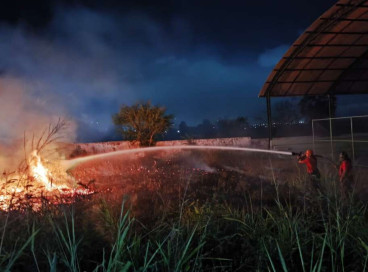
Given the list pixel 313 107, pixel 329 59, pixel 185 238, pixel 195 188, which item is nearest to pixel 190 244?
pixel 185 238

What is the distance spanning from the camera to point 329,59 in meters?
17.8

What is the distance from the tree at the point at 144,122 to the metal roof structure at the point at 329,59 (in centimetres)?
665

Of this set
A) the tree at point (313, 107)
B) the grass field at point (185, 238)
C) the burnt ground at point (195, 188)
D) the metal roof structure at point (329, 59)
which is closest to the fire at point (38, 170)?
the burnt ground at point (195, 188)

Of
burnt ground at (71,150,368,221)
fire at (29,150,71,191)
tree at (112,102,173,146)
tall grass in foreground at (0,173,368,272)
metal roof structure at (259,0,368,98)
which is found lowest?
tall grass in foreground at (0,173,368,272)

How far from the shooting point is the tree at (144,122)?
22062 millimetres

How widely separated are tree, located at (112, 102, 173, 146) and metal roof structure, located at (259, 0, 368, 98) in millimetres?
6647

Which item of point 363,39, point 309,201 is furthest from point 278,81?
point 309,201

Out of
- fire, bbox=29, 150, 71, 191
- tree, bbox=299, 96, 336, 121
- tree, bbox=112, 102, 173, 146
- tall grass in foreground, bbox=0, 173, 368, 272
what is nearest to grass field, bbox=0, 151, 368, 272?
tall grass in foreground, bbox=0, 173, 368, 272

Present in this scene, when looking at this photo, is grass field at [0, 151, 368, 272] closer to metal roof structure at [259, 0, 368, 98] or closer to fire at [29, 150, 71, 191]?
fire at [29, 150, 71, 191]

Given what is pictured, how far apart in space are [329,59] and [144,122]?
11008mm

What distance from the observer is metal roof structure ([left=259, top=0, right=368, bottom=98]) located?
47.1 ft

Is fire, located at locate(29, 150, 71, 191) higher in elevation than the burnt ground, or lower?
higher

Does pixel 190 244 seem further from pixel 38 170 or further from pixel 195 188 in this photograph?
pixel 38 170

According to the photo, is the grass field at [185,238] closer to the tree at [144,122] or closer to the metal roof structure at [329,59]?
the metal roof structure at [329,59]
